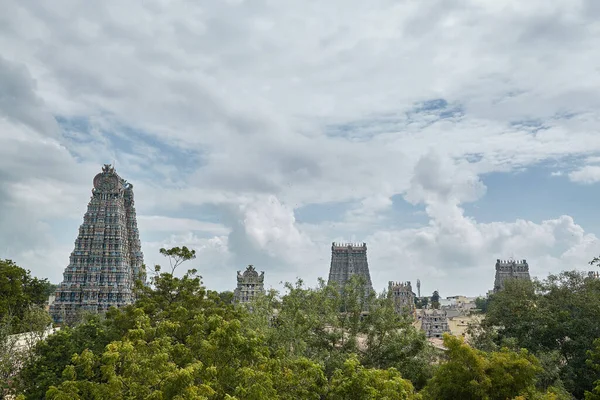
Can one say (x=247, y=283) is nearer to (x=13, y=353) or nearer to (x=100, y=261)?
(x=100, y=261)

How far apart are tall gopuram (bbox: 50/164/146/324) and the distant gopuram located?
54071mm

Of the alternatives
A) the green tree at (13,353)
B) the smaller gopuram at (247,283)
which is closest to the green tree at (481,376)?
the green tree at (13,353)

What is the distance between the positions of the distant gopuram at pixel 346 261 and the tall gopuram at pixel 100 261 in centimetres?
5407

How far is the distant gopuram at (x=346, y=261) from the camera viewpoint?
115m

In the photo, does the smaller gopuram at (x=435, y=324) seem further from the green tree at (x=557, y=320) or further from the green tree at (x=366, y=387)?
the green tree at (x=366, y=387)

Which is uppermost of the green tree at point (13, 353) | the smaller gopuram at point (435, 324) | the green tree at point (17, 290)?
the green tree at point (17, 290)

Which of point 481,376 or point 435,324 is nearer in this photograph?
point 481,376

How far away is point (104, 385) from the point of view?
17.0m

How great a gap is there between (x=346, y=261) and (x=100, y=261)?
61.3m

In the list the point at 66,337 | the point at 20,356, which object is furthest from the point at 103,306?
the point at 66,337

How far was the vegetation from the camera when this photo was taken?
16922 mm

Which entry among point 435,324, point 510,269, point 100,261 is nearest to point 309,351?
point 100,261

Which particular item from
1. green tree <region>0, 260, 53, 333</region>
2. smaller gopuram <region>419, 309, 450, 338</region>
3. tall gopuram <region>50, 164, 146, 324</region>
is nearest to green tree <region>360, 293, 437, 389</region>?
green tree <region>0, 260, 53, 333</region>

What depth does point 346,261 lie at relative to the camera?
116125mm
